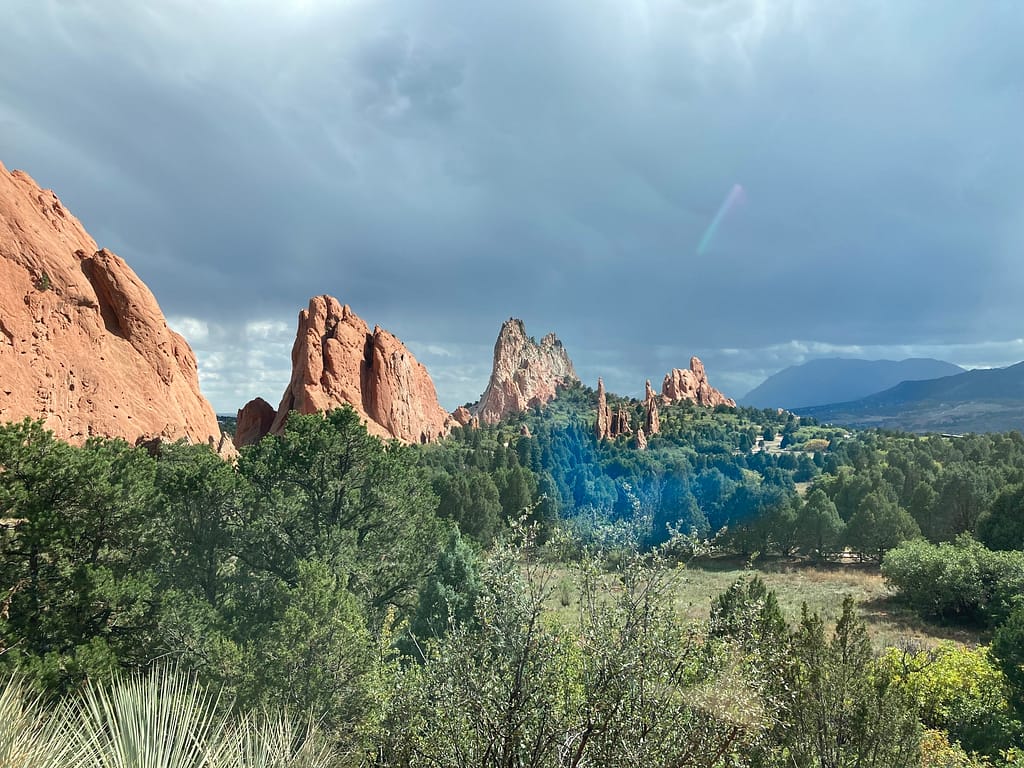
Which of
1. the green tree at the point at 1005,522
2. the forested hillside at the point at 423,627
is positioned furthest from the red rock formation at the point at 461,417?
the forested hillside at the point at 423,627

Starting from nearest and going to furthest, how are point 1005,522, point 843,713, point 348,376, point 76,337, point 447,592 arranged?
point 843,713, point 447,592, point 1005,522, point 76,337, point 348,376

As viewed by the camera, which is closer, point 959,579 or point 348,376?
point 959,579

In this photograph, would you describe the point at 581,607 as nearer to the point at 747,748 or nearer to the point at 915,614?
the point at 747,748

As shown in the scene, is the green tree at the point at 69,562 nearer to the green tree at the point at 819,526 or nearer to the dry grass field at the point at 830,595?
the dry grass field at the point at 830,595

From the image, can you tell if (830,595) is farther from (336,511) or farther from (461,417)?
(461,417)

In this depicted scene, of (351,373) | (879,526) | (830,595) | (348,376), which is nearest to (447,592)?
(830,595)

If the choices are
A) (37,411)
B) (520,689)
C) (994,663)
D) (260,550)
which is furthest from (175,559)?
(37,411)

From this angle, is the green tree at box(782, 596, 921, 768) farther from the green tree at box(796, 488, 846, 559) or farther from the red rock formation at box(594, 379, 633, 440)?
the red rock formation at box(594, 379, 633, 440)

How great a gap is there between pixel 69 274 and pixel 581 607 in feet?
215

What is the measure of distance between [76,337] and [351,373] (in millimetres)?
52587

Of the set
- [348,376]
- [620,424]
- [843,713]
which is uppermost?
[348,376]

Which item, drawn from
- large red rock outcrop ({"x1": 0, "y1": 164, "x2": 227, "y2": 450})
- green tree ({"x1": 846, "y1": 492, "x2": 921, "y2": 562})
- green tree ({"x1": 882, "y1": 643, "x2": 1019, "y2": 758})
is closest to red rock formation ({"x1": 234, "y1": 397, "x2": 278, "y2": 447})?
large red rock outcrop ({"x1": 0, "y1": 164, "x2": 227, "y2": 450})

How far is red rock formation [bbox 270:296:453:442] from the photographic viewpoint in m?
93.9

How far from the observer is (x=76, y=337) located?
50.4m
